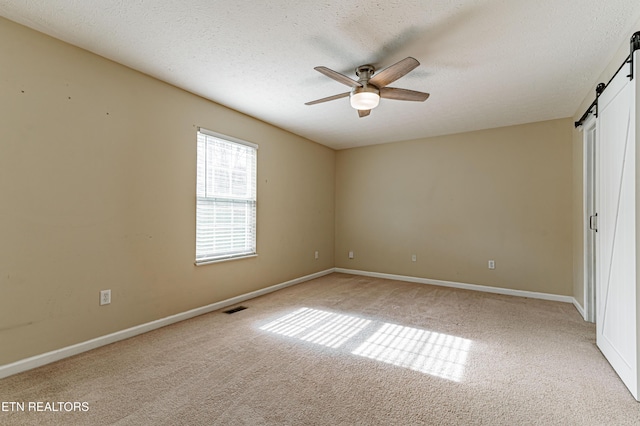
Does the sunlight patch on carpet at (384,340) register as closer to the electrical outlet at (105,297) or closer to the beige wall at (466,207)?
the electrical outlet at (105,297)

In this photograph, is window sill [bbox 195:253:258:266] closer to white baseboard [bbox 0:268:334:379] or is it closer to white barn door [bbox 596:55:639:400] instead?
white baseboard [bbox 0:268:334:379]

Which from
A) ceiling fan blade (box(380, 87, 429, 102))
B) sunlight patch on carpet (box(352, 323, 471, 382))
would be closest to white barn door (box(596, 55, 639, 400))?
sunlight patch on carpet (box(352, 323, 471, 382))

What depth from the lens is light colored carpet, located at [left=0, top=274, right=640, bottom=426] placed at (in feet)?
5.51

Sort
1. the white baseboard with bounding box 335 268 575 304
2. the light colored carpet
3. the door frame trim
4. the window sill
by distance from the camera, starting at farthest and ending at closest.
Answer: the white baseboard with bounding box 335 268 575 304, the window sill, the door frame trim, the light colored carpet

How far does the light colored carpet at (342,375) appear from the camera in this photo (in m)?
1.68

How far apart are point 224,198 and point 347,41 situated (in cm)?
231

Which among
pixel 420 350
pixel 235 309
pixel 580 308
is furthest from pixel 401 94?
pixel 580 308

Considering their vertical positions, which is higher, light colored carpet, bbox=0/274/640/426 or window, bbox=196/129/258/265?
window, bbox=196/129/258/265

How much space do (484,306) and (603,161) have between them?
6.90 ft

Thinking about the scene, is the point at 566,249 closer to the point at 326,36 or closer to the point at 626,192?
the point at 626,192

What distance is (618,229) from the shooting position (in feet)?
6.99

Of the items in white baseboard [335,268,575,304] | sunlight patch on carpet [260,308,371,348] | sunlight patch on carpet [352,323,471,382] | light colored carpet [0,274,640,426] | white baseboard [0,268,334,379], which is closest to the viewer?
light colored carpet [0,274,640,426]

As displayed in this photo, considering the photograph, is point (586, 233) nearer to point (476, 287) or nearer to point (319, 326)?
point (476, 287)

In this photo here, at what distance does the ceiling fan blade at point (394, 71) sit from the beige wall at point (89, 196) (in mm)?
2091
